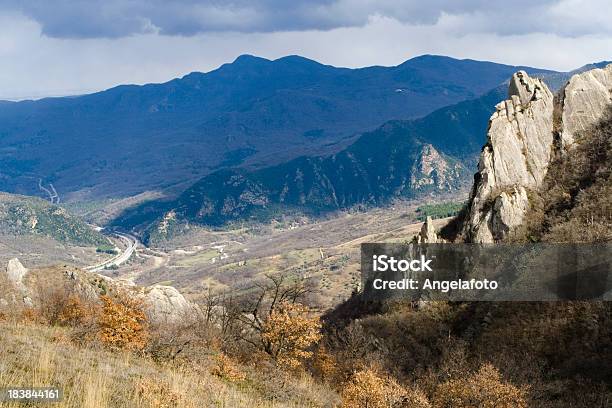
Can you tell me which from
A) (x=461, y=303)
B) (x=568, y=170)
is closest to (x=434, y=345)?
(x=461, y=303)

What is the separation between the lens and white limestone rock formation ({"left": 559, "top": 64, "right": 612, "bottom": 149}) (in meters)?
69.2

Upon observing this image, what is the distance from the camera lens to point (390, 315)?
6038 centimetres

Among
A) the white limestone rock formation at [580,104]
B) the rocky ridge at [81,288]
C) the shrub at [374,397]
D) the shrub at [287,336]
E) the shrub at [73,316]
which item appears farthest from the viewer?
the rocky ridge at [81,288]

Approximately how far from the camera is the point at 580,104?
70312 mm

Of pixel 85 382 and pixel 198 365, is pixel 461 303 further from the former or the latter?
pixel 85 382

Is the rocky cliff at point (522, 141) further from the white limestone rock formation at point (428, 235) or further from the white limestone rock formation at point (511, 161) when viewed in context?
the white limestone rock formation at point (428, 235)

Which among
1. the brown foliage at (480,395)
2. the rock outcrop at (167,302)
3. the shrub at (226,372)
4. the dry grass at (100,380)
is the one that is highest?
the dry grass at (100,380)

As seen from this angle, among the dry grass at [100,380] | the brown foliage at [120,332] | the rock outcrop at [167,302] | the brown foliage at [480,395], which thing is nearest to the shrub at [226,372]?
the dry grass at [100,380]

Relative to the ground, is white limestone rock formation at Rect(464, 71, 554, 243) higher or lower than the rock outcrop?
higher

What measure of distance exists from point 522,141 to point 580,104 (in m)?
11.4

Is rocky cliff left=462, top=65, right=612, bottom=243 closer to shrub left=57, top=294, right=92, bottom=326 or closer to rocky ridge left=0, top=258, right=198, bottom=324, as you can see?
shrub left=57, top=294, right=92, bottom=326

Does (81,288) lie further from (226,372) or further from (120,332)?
(226,372)

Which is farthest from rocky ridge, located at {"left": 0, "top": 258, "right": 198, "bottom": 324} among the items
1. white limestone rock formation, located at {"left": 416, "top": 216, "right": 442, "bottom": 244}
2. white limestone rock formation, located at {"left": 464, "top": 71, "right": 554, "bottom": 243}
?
white limestone rock formation, located at {"left": 464, "top": 71, "right": 554, "bottom": 243}

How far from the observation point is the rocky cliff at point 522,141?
59969 millimetres
